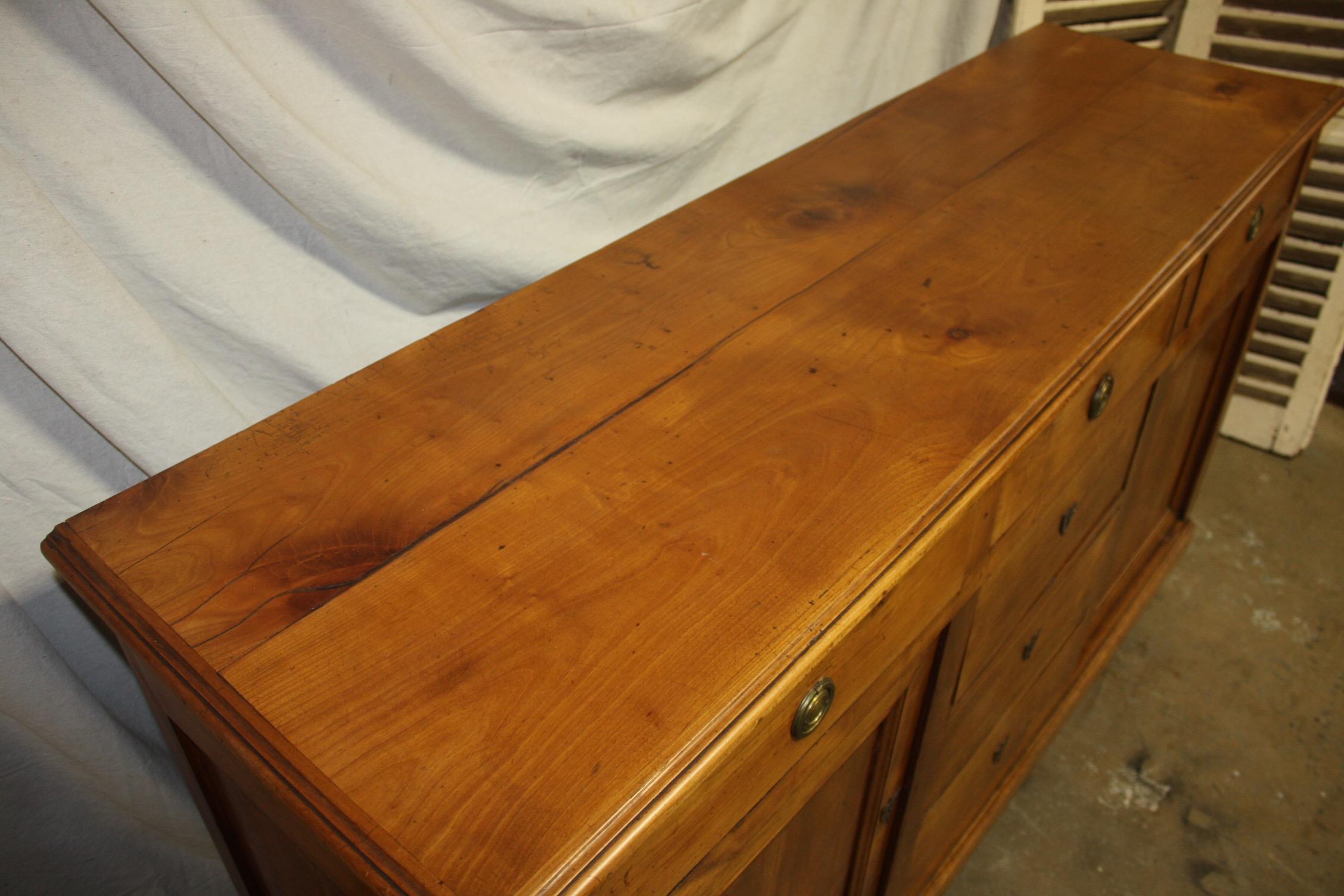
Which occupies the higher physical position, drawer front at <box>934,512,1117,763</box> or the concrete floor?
drawer front at <box>934,512,1117,763</box>

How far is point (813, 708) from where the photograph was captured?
682 mm

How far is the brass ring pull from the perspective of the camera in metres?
1.26

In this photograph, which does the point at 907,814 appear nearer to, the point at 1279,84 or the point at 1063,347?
the point at 1063,347

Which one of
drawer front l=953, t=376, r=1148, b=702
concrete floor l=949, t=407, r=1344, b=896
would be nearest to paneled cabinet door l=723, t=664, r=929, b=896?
drawer front l=953, t=376, r=1148, b=702

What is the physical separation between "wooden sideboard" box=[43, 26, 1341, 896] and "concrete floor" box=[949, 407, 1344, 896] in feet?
0.94

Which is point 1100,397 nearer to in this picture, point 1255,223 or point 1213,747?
point 1255,223

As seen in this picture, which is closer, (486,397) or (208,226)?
(486,397)

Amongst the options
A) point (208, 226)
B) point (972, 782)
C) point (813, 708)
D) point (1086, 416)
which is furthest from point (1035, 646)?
point (208, 226)

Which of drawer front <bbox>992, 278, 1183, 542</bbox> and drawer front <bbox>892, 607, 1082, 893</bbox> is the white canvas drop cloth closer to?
drawer front <bbox>992, 278, 1183, 542</bbox>

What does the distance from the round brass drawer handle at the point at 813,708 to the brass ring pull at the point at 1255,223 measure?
95 centimetres

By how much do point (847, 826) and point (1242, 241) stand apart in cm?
90

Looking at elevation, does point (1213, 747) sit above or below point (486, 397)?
below

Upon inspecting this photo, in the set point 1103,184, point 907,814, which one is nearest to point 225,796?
point 907,814

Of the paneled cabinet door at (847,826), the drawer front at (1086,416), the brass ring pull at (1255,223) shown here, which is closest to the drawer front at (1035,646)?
the paneled cabinet door at (847,826)
